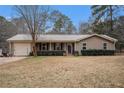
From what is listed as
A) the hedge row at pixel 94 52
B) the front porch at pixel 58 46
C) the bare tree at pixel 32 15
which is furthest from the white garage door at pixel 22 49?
the hedge row at pixel 94 52

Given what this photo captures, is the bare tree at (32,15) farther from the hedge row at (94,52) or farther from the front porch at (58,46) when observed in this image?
the hedge row at (94,52)

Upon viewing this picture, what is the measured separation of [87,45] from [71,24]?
36.2ft

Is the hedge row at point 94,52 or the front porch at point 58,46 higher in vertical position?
the front porch at point 58,46

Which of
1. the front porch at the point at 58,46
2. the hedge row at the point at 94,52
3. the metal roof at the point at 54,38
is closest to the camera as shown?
the hedge row at the point at 94,52

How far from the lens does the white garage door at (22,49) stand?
2975 cm

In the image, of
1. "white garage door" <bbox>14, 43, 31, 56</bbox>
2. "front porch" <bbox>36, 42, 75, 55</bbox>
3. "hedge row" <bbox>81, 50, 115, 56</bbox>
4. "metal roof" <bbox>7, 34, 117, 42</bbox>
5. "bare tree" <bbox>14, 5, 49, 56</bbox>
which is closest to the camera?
"hedge row" <bbox>81, 50, 115, 56</bbox>

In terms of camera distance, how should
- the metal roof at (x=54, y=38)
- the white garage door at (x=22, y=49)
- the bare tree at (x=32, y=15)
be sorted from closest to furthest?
the white garage door at (x=22, y=49) → the bare tree at (x=32, y=15) → the metal roof at (x=54, y=38)

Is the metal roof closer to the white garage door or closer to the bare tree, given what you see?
the white garage door

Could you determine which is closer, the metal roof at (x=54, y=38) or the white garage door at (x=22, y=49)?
the white garage door at (x=22, y=49)

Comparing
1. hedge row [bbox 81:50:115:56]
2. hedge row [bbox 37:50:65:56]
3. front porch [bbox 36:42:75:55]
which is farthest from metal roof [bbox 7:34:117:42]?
hedge row [bbox 81:50:115:56]

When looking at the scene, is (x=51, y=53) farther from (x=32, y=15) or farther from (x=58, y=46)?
(x=32, y=15)

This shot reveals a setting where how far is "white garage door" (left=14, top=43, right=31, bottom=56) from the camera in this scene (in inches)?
1171

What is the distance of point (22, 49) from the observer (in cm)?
2991

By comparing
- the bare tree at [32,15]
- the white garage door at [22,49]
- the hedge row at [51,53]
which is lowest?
the hedge row at [51,53]
